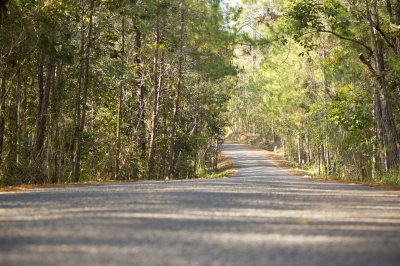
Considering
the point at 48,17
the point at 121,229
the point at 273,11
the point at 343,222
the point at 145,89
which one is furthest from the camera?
the point at 145,89

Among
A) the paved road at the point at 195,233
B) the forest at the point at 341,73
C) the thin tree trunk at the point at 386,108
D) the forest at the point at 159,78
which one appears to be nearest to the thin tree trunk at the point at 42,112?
the forest at the point at 159,78

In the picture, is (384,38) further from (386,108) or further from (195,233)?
(195,233)

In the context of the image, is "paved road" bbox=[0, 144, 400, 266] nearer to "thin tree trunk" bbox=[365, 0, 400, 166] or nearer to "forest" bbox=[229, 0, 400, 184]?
"forest" bbox=[229, 0, 400, 184]

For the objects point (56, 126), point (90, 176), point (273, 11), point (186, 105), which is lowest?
point (90, 176)

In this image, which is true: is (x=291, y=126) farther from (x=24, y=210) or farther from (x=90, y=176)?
(x=24, y=210)

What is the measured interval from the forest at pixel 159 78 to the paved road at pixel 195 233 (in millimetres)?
6713

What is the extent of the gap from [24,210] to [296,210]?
148 inches

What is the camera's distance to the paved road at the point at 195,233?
3.90m

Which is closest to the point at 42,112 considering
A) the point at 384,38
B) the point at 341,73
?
the point at 384,38

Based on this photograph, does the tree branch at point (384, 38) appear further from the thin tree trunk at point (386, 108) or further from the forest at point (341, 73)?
the thin tree trunk at point (386, 108)

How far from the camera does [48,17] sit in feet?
50.0

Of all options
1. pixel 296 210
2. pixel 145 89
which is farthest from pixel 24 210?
pixel 145 89

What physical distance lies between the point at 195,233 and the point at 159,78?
21.6 m

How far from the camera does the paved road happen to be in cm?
390
